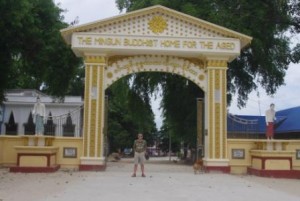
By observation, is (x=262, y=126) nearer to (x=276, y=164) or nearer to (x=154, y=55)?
(x=276, y=164)

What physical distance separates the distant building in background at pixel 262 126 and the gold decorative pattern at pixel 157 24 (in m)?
4.39

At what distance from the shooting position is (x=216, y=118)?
17.9 meters

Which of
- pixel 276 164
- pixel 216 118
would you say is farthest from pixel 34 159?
pixel 276 164

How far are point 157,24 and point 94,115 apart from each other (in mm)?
4024

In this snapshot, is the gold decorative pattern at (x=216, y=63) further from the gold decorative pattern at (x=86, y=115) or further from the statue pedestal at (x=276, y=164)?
the gold decorative pattern at (x=86, y=115)

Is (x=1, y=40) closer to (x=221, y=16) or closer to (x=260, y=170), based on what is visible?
(x=221, y=16)

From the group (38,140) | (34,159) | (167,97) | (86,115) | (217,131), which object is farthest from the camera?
(167,97)

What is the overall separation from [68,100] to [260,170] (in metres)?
23.1

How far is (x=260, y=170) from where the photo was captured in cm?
1681

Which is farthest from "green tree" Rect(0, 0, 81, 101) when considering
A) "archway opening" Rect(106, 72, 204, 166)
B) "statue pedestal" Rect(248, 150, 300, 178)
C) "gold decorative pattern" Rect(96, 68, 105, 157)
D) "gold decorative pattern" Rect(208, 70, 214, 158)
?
"statue pedestal" Rect(248, 150, 300, 178)

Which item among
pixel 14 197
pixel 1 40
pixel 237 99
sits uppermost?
pixel 1 40

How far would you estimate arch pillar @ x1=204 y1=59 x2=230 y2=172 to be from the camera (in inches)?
693

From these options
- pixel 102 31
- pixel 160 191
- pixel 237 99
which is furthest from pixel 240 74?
pixel 160 191

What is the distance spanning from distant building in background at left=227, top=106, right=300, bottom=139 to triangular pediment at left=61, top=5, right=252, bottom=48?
11.1 feet
